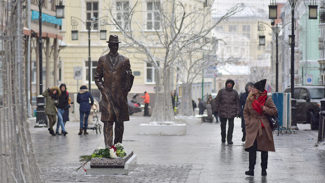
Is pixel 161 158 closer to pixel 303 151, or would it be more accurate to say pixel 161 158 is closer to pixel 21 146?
pixel 303 151

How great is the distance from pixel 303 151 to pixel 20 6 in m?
11.3

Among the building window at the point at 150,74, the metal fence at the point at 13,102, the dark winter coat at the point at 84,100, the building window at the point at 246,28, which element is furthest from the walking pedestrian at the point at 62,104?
the building window at the point at 246,28

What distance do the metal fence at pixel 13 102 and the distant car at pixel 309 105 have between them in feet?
73.1

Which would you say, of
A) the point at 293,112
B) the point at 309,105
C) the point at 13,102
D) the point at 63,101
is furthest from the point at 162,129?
the point at 13,102

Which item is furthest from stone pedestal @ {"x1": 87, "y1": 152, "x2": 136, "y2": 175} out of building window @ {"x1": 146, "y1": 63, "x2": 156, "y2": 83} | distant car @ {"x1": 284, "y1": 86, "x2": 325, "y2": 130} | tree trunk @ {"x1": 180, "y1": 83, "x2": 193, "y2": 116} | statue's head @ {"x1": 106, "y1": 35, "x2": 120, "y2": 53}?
building window @ {"x1": 146, "y1": 63, "x2": 156, "y2": 83}

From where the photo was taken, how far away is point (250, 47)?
177250 millimetres

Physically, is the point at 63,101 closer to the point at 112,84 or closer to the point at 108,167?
the point at 112,84

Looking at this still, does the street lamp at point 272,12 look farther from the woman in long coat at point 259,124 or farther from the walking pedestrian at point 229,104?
the woman in long coat at point 259,124

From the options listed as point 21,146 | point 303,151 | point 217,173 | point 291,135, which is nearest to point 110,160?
point 217,173

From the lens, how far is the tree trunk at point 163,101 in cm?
2481

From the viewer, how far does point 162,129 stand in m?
24.0

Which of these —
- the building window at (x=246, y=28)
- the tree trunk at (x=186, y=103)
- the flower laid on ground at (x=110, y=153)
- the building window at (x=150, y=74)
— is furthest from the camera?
the building window at (x=246, y=28)

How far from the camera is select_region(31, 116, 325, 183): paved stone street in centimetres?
1262

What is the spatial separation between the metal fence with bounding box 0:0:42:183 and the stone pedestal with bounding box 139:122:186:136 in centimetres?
1563
